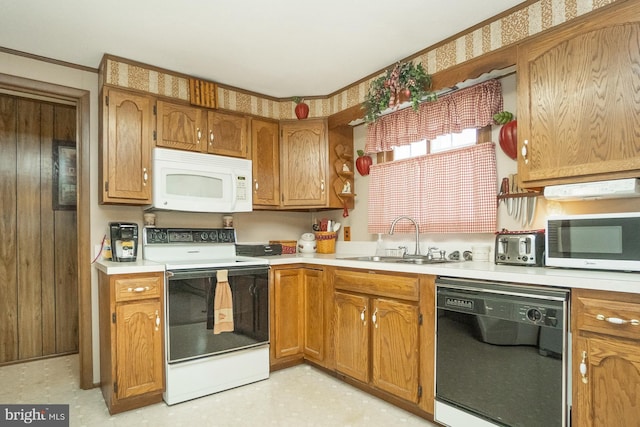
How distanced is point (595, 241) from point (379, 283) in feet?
3.86

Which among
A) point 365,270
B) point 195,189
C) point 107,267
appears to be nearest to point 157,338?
point 107,267

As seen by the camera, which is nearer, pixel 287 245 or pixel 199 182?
pixel 199 182

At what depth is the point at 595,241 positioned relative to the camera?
178 centimetres

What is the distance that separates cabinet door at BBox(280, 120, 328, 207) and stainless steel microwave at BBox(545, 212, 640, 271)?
1950 mm

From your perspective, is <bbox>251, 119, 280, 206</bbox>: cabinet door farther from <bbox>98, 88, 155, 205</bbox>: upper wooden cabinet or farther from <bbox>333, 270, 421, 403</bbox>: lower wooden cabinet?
<bbox>333, 270, 421, 403</bbox>: lower wooden cabinet

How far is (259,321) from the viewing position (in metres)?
2.87

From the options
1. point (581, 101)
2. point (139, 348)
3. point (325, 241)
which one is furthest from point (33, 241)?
point (581, 101)

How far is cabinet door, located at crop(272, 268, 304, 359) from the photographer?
299 centimetres

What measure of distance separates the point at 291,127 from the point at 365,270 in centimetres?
165

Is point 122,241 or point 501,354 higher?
point 122,241

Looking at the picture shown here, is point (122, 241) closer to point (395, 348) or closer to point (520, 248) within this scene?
point (395, 348)

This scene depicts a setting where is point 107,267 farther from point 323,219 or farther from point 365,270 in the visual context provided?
point 323,219

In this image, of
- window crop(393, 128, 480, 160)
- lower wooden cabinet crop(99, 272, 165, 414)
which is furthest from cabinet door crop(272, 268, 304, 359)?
window crop(393, 128, 480, 160)

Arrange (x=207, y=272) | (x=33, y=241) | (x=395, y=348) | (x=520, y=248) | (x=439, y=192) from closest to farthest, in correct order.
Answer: (x=520, y=248) → (x=395, y=348) → (x=207, y=272) → (x=439, y=192) → (x=33, y=241)
